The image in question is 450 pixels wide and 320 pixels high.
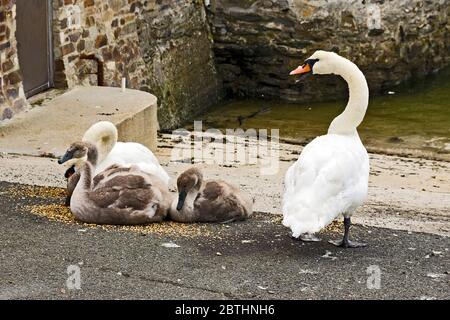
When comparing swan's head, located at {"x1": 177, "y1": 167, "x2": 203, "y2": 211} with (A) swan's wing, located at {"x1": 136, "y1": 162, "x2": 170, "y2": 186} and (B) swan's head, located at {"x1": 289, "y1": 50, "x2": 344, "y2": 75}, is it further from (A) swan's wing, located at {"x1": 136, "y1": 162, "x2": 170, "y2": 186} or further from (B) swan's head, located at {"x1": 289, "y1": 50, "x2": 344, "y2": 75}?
(B) swan's head, located at {"x1": 289, "y1": 50, "x2": 344, "y2": 75}

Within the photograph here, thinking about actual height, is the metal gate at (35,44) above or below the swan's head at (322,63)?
below

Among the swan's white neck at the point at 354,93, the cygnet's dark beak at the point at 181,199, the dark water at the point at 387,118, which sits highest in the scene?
the swan's white neck at the point at 354,93

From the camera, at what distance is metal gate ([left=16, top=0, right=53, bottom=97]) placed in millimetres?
12523

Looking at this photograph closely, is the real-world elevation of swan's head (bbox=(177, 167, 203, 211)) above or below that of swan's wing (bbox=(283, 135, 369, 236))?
below

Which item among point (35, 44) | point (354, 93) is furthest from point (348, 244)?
point (35, 44)

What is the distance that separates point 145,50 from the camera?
16203 mm

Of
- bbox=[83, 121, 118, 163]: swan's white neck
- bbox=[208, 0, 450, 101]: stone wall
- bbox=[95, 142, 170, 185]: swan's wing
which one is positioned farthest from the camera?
bbox=[208, 0, 450, 101]: stone wall

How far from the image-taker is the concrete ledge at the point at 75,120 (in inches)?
416

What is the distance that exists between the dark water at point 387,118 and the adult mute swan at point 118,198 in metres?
7.08

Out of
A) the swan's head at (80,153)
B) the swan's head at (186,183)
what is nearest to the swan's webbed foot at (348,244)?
the swan's head at (186,183)

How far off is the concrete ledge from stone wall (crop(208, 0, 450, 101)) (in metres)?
5.45

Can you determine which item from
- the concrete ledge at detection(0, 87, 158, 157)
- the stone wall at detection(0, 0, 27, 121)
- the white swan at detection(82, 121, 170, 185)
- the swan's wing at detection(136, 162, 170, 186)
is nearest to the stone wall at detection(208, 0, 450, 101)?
the concrete ledge at detection(0, 87, 158, 157)

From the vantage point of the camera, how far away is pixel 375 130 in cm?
1596

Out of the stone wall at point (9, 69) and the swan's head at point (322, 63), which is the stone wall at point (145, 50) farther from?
the swan's head at point (322, 63)
